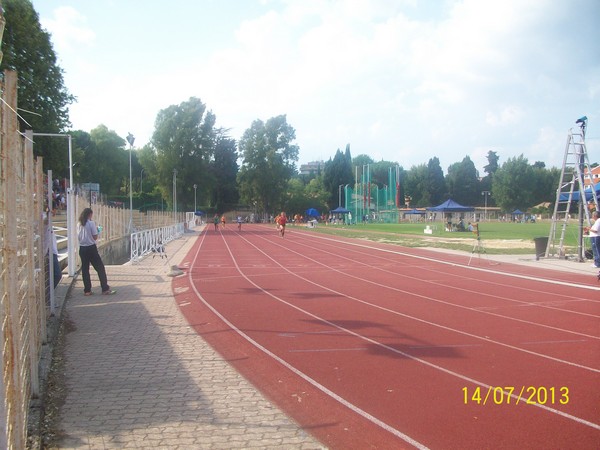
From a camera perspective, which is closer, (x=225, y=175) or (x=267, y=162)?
(x=267, y=162)

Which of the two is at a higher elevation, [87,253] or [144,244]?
[87,253]

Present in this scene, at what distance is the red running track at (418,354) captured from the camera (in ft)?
13.8

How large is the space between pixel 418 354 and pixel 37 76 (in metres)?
27.5

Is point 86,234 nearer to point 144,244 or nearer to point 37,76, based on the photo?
point 144,244

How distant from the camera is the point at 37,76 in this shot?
27.1 metres

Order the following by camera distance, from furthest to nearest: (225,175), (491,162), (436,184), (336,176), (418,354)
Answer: (491,162) → (436,184) → (336,176) → (225,175) → (418,354)

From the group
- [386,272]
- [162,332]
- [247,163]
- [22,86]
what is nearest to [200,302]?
[162,332]

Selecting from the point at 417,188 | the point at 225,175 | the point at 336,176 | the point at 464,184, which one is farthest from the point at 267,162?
the point at 464,184

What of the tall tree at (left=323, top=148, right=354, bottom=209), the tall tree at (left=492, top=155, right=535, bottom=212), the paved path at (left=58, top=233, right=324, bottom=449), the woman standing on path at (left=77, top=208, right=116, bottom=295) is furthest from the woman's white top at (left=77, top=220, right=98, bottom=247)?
the tall tree at (left=492, top=155, right=535, bottom=212)

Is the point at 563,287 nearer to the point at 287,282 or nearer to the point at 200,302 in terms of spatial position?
the point at 287,282

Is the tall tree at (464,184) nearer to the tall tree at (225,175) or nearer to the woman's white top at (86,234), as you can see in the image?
the tall tree at (225,175)
